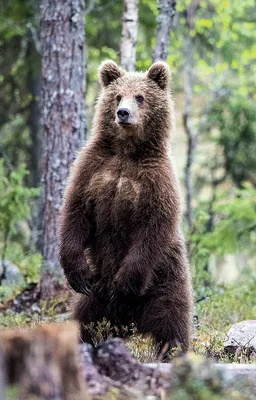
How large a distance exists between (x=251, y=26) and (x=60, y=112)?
10.6 metres

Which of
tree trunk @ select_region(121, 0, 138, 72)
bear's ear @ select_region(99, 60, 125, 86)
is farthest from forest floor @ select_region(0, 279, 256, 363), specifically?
tree trunk @ select_region(121, 0, 138, 72)

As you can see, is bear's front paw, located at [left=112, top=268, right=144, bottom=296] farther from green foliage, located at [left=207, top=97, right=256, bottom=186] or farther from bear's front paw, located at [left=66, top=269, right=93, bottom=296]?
green foliage, located at [left=207, top=97, right=256, bottom=186]

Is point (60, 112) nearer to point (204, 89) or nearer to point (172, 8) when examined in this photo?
point (172, 8)

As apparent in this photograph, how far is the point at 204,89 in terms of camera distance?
20.4 m

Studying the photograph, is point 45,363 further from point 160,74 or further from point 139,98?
point 160,74

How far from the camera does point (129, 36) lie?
10359 mm

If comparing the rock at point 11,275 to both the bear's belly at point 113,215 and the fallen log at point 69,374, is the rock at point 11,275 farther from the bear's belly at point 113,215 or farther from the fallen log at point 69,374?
the fallen log at point 69,374

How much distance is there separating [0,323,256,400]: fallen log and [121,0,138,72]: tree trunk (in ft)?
22.4

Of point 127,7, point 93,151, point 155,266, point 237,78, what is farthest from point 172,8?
point 237,78

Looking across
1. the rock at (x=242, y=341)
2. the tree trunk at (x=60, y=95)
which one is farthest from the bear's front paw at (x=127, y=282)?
the tree trunk at (x=60, y=95)

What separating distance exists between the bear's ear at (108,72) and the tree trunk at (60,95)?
2.11 m

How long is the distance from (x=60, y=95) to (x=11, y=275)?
2593 millimetres

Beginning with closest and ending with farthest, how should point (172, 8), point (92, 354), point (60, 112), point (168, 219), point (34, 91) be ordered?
point (92, 354) → point (168, 219) → point (60, 112) → point (172, 8) → point (34, 91)

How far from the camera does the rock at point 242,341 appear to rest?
19.6 ft
